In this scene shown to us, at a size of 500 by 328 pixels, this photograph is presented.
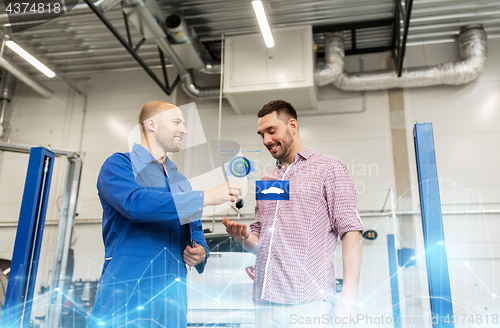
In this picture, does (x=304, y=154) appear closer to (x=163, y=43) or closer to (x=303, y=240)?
(x=303, y=240)

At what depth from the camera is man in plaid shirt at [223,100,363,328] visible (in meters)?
1.30

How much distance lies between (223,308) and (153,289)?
1.44m

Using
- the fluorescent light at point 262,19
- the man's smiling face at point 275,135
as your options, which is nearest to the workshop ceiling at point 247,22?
the fluorescent light at point 262,19

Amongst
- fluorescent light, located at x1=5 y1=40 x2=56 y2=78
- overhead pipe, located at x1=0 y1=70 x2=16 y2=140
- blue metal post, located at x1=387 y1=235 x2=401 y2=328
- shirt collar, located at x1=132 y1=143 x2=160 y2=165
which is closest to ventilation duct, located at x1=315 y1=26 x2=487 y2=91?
blue metal post, located at x1=387 y1=235 x2=401 y2=328

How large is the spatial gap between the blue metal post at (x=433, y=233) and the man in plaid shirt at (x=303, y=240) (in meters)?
0.34

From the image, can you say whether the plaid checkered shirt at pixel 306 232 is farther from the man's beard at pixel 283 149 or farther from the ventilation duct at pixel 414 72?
the ventilation duct at pixel 414 72

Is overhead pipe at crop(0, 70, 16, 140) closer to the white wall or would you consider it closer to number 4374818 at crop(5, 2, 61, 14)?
the white wall

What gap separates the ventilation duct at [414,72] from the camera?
4.72 metres

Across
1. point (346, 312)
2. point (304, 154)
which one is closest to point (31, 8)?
point (304, 154)

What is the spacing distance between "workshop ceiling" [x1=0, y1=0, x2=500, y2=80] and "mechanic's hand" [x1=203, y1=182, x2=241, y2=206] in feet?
12.1

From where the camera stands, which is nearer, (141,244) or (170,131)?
(141,244)

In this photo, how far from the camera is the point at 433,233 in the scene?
150cm

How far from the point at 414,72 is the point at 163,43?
9.93 feet

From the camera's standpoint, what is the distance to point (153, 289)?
128cm
